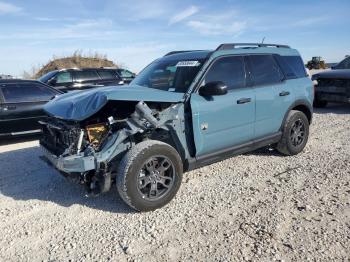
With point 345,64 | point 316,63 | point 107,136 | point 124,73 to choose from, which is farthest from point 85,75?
point 316,63

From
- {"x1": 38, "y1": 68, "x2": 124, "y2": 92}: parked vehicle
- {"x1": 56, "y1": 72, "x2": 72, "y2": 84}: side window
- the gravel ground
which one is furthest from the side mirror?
{"x1": 56, "y1": 72, "x2": 72, "y2": 84}: side window

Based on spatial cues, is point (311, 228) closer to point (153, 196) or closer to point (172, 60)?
point (153, 196)

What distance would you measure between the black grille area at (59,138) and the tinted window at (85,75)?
8269mm

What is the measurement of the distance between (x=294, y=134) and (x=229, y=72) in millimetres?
1969

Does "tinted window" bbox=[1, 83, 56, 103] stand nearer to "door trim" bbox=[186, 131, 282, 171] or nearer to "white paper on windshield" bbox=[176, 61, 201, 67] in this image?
"white paper on windshield" bbox=[176, 61, 201, 67]

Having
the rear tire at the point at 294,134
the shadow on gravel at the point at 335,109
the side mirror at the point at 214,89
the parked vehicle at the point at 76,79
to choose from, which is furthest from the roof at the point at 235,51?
the parked vehicle at the point at 76,79

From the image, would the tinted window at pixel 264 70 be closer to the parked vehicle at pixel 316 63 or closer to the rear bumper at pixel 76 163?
the rear bumper at pixel 76 163

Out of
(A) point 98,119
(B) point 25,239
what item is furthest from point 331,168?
(B) point 25,239

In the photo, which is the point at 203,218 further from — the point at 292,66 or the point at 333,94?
the point at 333,94

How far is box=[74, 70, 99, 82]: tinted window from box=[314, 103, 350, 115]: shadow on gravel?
25.3 feet

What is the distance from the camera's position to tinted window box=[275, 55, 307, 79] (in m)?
6.27

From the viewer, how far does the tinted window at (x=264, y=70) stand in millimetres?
5668

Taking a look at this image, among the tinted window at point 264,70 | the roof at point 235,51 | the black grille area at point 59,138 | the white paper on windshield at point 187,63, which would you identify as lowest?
the black grille area at point 59,138

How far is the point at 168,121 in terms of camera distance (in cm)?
458
